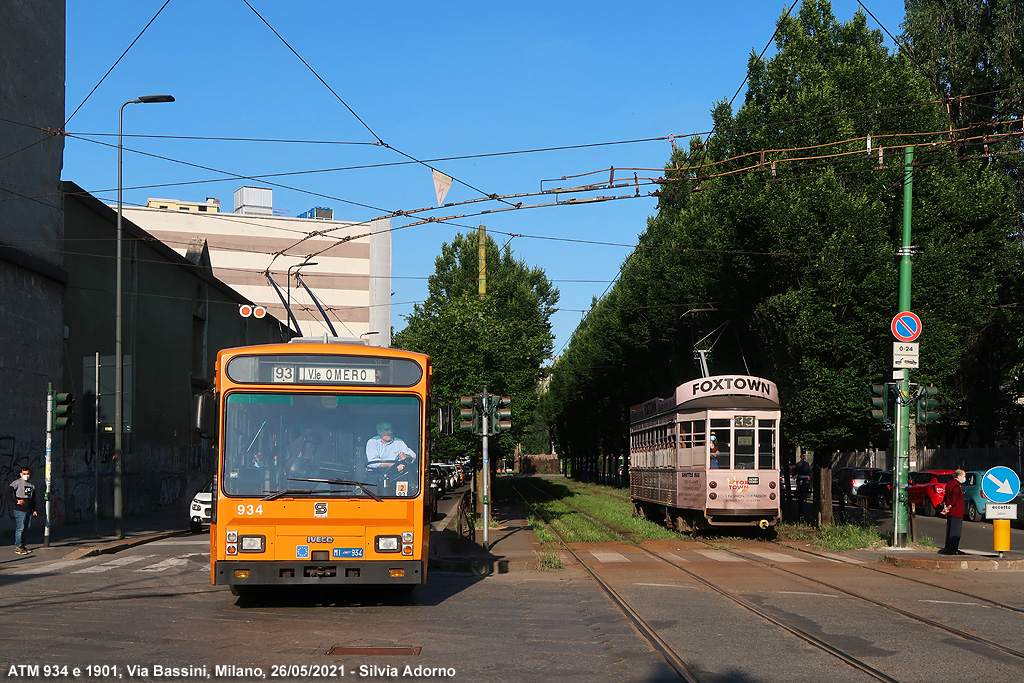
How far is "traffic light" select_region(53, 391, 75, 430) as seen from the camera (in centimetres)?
2130

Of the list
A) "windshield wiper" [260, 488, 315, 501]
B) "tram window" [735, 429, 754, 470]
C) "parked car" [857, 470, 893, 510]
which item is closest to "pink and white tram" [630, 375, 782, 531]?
"tram window" [735, 429, 754, 470]

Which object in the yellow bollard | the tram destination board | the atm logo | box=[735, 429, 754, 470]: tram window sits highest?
the tram destination board

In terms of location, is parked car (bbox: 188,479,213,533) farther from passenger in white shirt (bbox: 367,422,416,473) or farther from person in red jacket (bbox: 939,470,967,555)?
person in red jacket (bbox: 939,470,967,555)

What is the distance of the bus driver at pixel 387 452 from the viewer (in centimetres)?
1124

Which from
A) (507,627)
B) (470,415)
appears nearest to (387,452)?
(507,627)

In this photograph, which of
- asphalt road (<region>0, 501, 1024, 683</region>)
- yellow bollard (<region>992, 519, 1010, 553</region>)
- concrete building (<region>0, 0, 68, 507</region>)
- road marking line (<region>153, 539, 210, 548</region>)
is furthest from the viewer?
concrete building (<region>0, 0, 68, 507</region>)

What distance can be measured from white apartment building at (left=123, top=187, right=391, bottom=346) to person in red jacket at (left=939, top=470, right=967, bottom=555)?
195 feet

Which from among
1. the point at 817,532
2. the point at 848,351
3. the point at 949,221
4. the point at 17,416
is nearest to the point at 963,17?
the point at 949,221

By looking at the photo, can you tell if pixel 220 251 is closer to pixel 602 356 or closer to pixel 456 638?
pixel 602 356

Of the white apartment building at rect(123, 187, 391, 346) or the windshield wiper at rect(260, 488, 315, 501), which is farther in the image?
the white apartment building at rect(123, 187, 391, 346)

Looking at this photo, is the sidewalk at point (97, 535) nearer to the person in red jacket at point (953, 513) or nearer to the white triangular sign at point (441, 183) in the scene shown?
the white triangular sign at point (441, 183)

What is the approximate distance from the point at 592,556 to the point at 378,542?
8312mm

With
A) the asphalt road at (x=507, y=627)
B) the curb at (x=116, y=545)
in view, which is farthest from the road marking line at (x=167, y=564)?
the curb at (x=116, y=545)

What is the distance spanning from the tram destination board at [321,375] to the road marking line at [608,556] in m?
7.85
